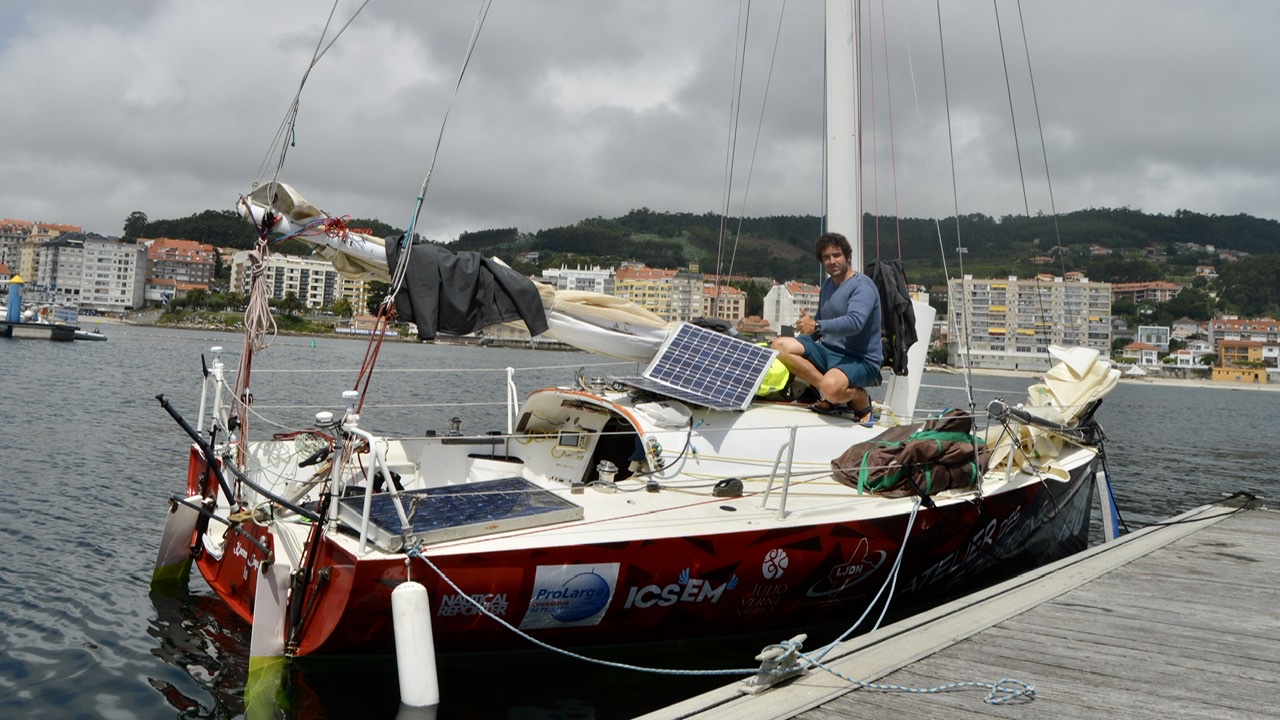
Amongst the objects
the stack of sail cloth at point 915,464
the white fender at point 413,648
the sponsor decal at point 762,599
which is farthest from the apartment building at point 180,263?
the white fender at point 413,648

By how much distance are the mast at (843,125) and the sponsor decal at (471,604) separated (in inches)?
206

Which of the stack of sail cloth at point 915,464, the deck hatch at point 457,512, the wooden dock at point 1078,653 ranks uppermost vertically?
the stack of sail cloth at point 915,464

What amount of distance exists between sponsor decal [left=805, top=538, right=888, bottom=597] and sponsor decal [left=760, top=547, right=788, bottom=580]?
40cm

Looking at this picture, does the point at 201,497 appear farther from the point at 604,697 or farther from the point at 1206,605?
the point at 1206,605

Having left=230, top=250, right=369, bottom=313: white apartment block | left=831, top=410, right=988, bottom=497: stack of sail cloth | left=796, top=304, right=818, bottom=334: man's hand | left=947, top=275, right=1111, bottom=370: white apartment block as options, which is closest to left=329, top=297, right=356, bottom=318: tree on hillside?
left=230, top=250, right=369, bottom=313: white apartment block

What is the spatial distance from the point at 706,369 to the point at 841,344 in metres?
1.21

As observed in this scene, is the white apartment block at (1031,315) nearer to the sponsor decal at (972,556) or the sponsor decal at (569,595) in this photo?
the sponsor decal at (972,556)

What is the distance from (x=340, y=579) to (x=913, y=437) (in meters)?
4.22

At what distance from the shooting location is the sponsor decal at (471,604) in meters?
4.48

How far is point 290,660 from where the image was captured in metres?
4.86

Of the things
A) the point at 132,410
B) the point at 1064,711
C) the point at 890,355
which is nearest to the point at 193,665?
the point at 1064,711

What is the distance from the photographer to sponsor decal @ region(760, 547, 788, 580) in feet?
17.4

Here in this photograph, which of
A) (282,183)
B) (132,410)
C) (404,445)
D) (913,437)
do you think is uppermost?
(282,183)

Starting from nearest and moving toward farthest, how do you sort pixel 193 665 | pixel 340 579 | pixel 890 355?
pixel 340 579 < pixel 193 665 < pixel 890 355
